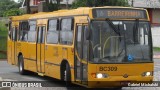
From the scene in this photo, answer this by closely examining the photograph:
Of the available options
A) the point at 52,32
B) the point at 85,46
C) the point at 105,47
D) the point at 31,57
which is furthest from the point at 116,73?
the point at 31,57

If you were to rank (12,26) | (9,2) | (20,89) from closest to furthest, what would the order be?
(20,89), (12,26), (9,2)

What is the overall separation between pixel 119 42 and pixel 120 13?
0.98m

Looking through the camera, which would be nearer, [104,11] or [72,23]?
[104,11]

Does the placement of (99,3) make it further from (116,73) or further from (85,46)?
(116,73)

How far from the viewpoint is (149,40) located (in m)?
14.2

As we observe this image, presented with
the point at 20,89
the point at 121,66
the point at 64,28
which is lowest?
the point at 20,89

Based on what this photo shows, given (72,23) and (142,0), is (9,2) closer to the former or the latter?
(142,0)

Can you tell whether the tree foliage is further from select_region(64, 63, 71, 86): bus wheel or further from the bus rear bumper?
the bus rear bumper

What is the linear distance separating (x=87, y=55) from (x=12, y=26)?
1033cm

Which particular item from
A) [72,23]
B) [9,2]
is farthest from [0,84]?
[9,2]

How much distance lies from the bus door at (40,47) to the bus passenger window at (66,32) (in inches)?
81.0

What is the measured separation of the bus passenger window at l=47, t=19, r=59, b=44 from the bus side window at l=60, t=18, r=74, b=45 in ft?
1.63

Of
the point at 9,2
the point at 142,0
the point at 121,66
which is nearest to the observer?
the point at 121,66

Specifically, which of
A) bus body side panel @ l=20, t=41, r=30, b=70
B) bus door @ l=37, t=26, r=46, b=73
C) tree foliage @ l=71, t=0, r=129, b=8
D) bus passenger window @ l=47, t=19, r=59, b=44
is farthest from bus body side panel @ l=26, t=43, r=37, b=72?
tree foliage @ l=71, t=0, r=129, b=8
